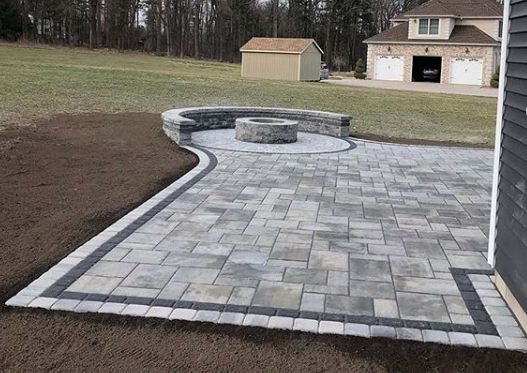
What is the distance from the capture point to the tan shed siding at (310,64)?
29922 millimetres

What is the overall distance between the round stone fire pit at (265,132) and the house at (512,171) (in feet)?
20.3

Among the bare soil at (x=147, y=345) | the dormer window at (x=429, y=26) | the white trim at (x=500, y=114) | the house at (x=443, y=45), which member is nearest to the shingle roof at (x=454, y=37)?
the house at (x=443, y=45)

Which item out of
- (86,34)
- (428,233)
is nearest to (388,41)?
(86,34)

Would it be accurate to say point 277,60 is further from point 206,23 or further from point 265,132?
point 206,23

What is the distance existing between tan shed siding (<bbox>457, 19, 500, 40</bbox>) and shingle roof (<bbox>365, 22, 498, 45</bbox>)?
1.22ft

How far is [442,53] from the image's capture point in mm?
35469

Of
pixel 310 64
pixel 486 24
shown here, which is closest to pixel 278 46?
pixel 310 64

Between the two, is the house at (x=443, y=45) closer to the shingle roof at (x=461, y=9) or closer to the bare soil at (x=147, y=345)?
the shingle roof at (x=461, y=9)

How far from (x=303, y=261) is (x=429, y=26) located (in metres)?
35.5

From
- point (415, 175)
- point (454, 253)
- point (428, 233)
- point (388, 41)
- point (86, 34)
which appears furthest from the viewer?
point (86, 34)

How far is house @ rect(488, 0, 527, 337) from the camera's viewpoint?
131 inches

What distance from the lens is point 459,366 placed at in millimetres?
2875

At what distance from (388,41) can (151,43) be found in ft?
75.2

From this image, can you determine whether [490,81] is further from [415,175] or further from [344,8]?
[415,175]
